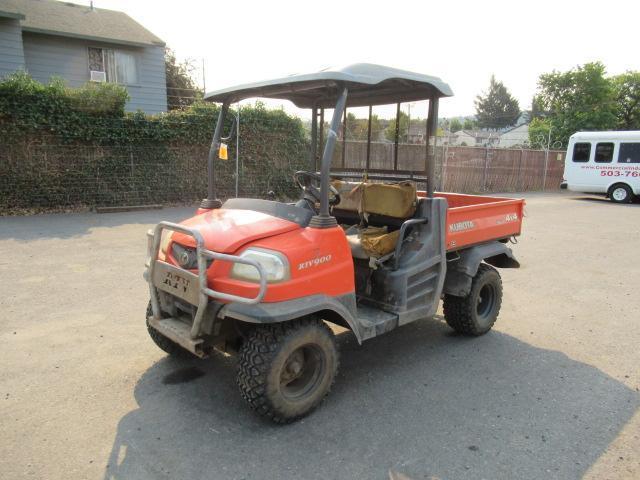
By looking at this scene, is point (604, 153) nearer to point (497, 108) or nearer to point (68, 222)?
point (68, 222)

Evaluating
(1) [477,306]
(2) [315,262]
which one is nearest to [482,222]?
(1) [477,306]

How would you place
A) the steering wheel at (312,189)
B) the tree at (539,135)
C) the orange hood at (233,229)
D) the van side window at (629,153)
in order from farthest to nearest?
the tree at (539,135) < the van side window at (629,153) < the steering wheel at (312,189) < the orange hood at (233,229)

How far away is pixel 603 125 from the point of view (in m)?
32.8

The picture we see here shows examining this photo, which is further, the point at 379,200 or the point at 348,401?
the point at 379,200

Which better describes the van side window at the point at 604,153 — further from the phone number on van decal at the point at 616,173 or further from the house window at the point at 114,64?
the house window at the point at 114,64

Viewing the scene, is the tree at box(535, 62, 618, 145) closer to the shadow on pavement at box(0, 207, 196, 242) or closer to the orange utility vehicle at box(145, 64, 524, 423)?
the shadow on pavement at box(0, 207, 196, 242)

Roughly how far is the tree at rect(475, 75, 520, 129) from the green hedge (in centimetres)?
7987

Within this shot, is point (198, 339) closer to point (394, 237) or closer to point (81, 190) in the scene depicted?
point (394, 237)

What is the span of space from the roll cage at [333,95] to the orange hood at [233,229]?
0.27 meters

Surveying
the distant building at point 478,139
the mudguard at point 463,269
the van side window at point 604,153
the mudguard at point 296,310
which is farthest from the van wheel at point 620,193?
the mudguard at point 296,310

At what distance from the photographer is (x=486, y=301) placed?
475 cm

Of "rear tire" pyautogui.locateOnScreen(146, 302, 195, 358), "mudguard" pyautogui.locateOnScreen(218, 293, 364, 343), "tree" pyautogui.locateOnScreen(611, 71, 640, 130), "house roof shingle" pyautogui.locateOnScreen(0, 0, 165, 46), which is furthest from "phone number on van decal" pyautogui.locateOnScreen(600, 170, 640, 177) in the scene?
"tree" pyautogui.locateOnScreen(611, 71, 640, 130)

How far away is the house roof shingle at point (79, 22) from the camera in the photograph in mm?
14844

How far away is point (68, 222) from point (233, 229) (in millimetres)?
7659
